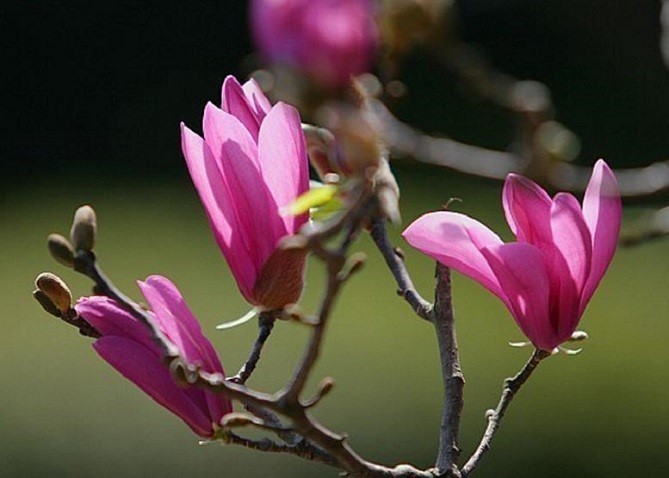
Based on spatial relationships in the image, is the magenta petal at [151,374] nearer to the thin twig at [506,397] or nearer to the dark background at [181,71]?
the thin twig at [506,397]

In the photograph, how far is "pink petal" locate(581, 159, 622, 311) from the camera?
3.10 feet

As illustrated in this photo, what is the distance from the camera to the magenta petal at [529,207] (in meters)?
0.95

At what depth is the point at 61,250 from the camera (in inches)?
33.3

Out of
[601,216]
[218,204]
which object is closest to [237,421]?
[218,204]

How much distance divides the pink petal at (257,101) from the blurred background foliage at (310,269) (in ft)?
1.57

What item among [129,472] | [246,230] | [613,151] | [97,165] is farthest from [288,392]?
[97,165]

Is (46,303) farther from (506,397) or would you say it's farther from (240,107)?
(506,397)

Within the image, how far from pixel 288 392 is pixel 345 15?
0.72 feet

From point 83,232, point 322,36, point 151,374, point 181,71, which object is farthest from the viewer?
point 181,71

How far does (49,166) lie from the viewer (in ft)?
26.5

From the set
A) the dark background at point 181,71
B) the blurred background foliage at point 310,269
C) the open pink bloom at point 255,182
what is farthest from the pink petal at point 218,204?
the dark background at point 181,71

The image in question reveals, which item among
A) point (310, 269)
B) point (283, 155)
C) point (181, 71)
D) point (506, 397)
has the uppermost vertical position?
point (283, 155)

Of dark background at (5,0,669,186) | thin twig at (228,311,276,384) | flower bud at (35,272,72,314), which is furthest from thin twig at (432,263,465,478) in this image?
dark background at (5,0,669,186)

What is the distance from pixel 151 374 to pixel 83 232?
14cm
